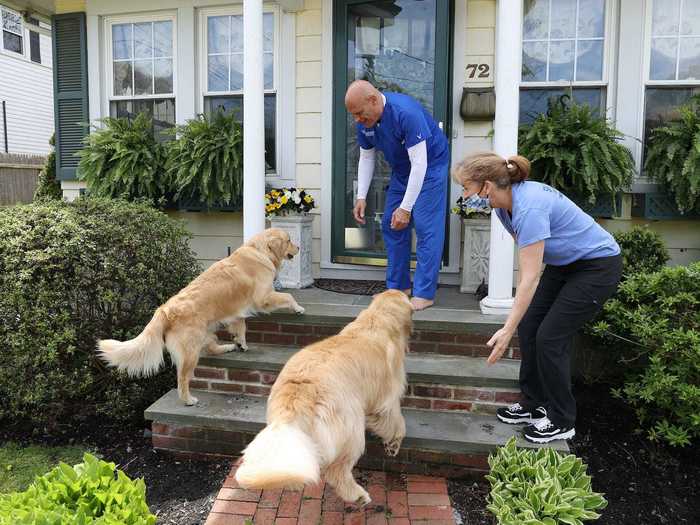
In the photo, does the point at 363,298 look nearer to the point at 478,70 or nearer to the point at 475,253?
the point at 475,253

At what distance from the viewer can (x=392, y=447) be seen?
9.80 feet

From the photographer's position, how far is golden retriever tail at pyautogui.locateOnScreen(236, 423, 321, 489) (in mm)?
1806

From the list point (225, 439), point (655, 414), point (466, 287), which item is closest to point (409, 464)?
point (225, 439)

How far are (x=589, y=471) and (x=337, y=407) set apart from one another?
197cm

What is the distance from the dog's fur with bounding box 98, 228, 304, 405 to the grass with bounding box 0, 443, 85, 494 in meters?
0.83

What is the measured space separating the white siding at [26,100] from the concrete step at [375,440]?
15.1 metres

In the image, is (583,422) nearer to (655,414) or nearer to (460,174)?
(655,414)

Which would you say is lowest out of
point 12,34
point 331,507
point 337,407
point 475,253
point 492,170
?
point 331,507

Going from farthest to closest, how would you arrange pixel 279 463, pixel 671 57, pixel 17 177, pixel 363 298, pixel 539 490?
1. pixel 17 177
2. pixel 671 57
3. pixel 363 298
4. pixel 539 490
5. pixel 279 463

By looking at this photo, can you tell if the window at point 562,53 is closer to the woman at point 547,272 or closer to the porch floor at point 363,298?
the porch floor at point 363,298

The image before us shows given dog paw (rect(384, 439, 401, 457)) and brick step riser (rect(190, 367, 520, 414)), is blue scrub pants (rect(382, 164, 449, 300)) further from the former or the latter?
dog paw (rect(384, 439, 401, 457))

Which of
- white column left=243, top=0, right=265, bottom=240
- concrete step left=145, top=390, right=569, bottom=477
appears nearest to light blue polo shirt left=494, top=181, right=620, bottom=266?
concrete step left=145, top=390, right=569, bottom=477

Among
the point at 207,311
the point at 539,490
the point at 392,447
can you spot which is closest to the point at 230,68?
the point at 207,311

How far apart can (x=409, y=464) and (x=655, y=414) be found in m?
1.72
